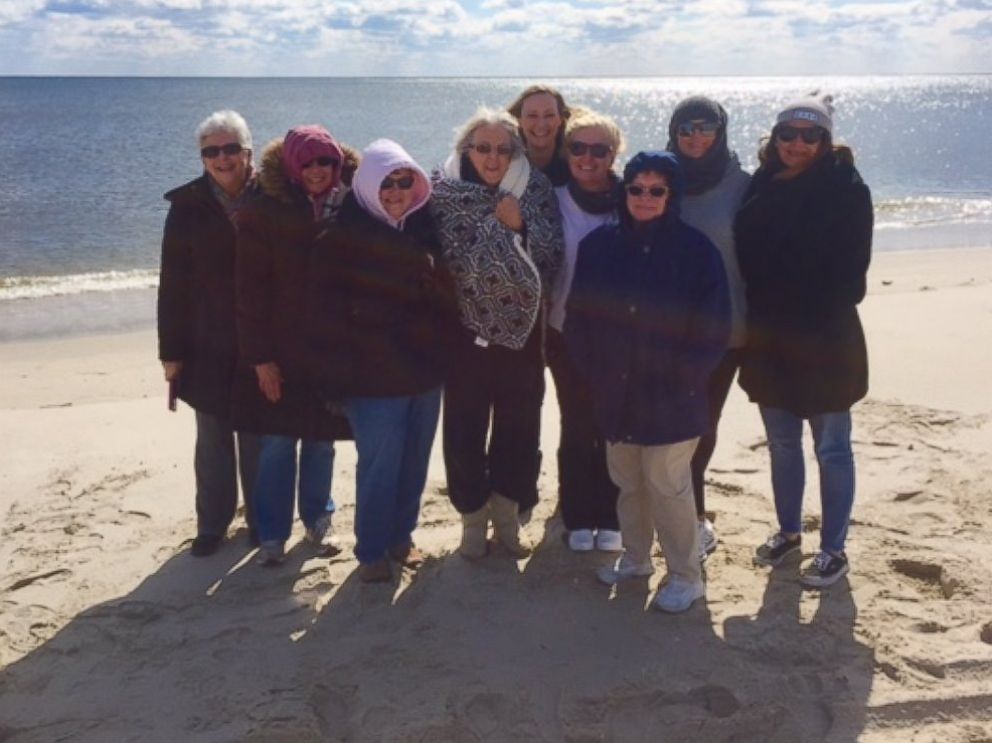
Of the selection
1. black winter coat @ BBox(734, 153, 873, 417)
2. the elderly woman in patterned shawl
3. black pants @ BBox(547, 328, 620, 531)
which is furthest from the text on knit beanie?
black pants @ BBox(547, 328, 620, 531)

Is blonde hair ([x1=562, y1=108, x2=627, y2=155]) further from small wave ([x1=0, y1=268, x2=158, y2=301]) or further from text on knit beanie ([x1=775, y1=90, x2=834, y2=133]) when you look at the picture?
small wave ([x1=0, y1=268, x2=158, y2=301])

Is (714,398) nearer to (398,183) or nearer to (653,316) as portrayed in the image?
(653,316)

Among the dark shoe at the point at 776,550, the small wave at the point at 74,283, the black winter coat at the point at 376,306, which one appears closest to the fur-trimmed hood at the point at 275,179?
the black winter coat at the point at 376,306

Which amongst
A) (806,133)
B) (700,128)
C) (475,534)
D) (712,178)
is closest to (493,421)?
(475,534)

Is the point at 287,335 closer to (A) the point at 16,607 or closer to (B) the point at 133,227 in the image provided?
(A) the point at 16,607

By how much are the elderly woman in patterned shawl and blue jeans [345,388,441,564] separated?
0.41ft

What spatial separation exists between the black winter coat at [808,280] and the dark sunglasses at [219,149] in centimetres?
204

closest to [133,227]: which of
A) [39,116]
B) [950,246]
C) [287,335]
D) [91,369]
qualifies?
[91,369]

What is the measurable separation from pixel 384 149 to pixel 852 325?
193 cm

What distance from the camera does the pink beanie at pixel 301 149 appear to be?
140 inches

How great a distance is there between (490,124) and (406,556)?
191 cm

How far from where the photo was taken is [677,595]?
3.83 m

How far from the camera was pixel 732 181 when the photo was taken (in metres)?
3.83

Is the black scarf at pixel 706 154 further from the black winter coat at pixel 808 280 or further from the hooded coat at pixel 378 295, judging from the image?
the hooded coat at pixel 378 295
